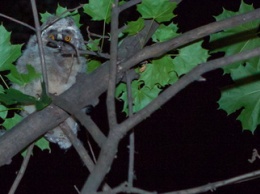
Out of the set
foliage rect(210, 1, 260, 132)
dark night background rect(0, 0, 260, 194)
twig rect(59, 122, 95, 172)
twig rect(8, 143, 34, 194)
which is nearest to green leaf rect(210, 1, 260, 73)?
foliage rect(210, 1, 260, 132)

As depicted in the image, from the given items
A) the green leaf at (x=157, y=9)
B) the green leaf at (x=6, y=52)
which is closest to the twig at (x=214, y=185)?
the green leaf at (x=157, y=9)

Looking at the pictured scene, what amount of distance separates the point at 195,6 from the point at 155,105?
4.19 metres

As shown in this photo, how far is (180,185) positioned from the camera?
18.0ft

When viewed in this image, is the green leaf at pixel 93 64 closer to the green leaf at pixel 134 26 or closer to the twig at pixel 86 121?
the green leaf at pixel 134 26

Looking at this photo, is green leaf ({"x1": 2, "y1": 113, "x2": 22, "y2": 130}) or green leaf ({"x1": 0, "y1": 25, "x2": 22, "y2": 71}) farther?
green leaf ({"x1": 2, "y1": 113, "x2": 22, "y2": 130})

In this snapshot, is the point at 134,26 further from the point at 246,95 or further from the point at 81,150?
the point at 246,95

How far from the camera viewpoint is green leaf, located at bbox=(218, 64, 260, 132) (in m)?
1.66

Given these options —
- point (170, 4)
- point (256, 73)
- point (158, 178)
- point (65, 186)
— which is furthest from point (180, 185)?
point (170, 4)

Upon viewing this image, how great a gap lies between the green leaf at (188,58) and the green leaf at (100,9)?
0.22 metres

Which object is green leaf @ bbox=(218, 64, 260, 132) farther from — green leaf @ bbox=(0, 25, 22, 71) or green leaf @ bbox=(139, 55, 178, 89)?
green leaf @ bbox=(0, 25, 22, 71)

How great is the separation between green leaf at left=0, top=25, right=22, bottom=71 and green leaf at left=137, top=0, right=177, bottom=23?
0.32 meters

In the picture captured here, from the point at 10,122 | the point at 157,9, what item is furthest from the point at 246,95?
the point at 10,122

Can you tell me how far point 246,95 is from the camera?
1.70 meters

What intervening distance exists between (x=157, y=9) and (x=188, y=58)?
0.66 ft
